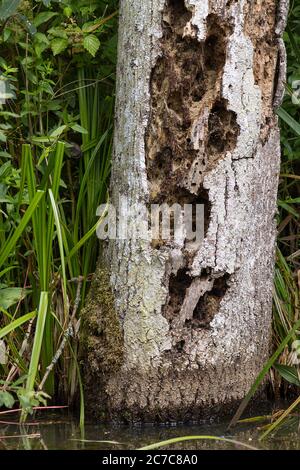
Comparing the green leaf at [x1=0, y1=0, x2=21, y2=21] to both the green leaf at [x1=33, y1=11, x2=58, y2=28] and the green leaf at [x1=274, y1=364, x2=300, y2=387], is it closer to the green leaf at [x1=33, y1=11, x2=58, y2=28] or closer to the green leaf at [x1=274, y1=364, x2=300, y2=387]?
the green leaf at [x1=33, y1=11, x2=58, y2=28]

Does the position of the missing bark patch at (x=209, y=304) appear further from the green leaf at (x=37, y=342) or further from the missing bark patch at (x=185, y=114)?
the green leaf at (x=37, y=342)

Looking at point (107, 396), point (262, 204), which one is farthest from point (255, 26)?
point (107, 396)

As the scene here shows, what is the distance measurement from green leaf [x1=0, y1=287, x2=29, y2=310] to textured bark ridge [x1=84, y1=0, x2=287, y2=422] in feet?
1.37

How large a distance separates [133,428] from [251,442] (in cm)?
53

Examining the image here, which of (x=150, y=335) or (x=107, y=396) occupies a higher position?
(x=150, y=335)

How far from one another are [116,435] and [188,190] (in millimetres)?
1006

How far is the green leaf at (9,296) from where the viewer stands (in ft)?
12.3

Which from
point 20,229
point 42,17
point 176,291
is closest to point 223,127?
point 176,291

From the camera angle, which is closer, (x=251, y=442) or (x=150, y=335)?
(x=251, y=442)

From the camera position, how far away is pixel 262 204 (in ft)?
12.2

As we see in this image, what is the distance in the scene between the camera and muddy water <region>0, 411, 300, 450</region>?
331cm

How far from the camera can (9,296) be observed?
3.78 meters

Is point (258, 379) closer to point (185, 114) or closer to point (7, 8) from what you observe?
point (185, 114)

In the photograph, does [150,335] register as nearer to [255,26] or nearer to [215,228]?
[215,228]
